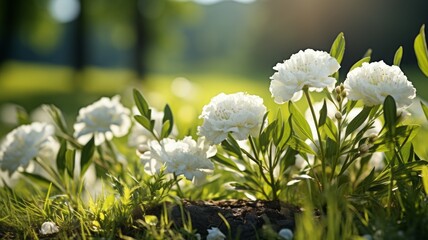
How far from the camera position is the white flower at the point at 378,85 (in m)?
1.60

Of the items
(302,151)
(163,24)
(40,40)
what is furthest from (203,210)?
(40,40)

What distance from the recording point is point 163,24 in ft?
66.7

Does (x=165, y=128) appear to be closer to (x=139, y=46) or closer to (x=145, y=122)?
(x=145, y=122)

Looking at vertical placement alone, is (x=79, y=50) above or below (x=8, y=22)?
below

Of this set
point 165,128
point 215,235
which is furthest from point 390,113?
point 165,128

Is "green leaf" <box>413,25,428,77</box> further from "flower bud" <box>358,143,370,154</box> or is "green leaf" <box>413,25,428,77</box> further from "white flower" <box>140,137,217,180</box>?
"white flower" <box>140,137,217,180</box>

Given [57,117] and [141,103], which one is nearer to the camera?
[141,103]

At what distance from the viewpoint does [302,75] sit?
1.60m

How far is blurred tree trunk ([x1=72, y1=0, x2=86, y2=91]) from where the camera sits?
54.3ft

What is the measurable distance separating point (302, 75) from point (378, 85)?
202 millimetres

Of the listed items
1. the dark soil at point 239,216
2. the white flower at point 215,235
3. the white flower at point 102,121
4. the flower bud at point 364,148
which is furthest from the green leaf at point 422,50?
the white flower at point 102,121

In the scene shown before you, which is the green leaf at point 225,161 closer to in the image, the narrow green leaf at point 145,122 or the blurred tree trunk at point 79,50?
the narrow green leaf at point 145,122

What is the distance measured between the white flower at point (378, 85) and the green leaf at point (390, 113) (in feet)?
0.08

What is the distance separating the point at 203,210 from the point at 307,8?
2782cm
